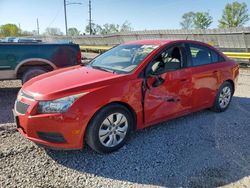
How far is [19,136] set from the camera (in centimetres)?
435

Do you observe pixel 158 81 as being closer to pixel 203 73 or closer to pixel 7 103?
pixel 203 73

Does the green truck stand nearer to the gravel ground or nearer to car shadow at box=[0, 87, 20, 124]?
car shadow at box=[0, 87, 20, 124]

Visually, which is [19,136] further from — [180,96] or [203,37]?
[203,37]

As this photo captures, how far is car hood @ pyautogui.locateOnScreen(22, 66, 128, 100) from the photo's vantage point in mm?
3467

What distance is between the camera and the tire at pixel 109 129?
11.7 feet

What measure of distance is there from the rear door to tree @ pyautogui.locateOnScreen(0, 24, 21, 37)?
70.8 meters

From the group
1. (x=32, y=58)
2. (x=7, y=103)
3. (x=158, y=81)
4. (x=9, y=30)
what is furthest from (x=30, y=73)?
(x=9, y=30)

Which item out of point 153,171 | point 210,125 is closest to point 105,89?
point 153,171

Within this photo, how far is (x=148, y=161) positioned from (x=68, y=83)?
155 cm

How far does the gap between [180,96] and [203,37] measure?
12133mm

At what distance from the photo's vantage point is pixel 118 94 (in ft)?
12.2

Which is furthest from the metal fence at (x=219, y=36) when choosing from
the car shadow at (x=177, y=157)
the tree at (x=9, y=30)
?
the tree at (x=9, y=30)

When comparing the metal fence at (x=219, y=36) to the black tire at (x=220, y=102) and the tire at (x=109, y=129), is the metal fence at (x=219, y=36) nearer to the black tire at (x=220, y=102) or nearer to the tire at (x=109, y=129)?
the black tire at (x=220, y=102)

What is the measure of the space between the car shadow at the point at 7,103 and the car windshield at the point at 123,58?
208cm
